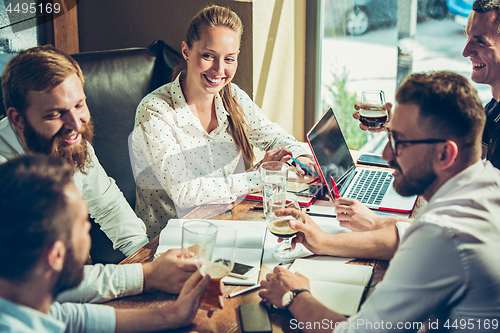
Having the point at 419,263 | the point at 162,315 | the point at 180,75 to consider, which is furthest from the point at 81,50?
the point at 419,263

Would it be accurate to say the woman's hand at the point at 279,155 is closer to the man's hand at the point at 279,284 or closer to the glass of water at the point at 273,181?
the glass of water at the point at 273,181

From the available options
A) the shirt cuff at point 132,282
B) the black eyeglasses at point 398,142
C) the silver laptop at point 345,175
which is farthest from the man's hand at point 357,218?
the shirt cuff at point 132,282

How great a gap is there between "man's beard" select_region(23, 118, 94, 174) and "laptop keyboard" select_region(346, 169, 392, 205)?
1.05m

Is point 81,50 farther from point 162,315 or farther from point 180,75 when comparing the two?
point 162,315

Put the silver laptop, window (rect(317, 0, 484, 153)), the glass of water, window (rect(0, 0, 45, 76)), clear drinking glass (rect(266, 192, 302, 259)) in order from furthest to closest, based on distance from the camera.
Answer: window (rect(317, 0, 484, 153))
window (rect(0, 0, 45, 76))
the silver laptop
the glass of water
clear drinking glass (rect(266, 192, 302, 259))

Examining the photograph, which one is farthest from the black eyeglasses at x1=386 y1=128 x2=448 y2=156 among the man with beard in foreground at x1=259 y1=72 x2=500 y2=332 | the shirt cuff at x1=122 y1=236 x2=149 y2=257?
the shirt cuff at x1=122 y1=236 x2=149 y2=257

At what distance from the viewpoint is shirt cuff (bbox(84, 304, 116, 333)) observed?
38.0 inches

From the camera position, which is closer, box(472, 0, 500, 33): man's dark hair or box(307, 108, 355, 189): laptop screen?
box(307, 108, 355, 189): laptop screen

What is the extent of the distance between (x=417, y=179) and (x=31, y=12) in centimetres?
235

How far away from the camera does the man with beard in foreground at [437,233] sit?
84 centimetres

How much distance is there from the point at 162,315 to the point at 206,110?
1279 mm

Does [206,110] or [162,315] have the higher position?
[206,110]

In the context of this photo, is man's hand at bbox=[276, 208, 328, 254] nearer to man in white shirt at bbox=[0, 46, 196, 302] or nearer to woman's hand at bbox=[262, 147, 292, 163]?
man in white shirt at bbox=[0, 46, 196, 302]

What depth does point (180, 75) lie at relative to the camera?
6.69 ft
